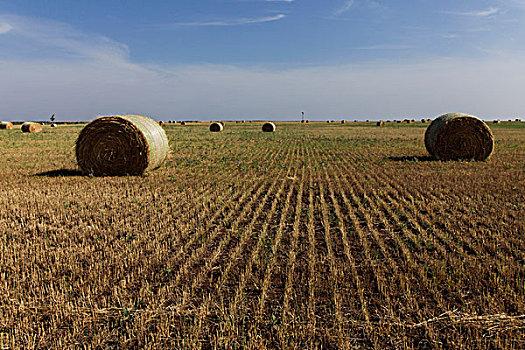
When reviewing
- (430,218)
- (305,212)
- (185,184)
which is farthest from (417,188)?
(185,184)

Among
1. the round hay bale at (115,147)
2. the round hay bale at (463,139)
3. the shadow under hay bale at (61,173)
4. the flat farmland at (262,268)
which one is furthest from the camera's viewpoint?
the round hay bale at (463,139)

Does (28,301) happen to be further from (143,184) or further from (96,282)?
(143,184)

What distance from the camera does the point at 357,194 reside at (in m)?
10.6

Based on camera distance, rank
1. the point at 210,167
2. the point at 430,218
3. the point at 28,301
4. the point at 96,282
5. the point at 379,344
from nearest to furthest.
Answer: the point at 379,344
the point at 28,301
the point at 96,282
the point at 430,218
the point at 210,167

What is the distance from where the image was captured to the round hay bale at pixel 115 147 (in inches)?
530

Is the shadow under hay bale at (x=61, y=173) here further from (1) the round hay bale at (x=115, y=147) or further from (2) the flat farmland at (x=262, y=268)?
(2) the flat farmland at (x=262, y=268)

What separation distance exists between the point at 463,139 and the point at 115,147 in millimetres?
15583

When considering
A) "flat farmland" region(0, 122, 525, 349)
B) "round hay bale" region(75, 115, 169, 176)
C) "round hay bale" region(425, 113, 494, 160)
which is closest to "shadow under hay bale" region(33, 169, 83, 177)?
"round hay bale" region(75, 115, 169, 176)

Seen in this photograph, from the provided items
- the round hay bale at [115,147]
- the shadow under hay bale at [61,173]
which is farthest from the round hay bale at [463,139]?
the shadow under hay bale at [61,173]

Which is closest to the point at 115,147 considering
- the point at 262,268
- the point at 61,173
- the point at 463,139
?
the point at 61,173

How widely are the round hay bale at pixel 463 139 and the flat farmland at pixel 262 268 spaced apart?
23.6 ft

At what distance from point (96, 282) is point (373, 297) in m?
3.73

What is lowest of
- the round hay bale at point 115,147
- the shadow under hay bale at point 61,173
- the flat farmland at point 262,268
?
the flat farmland at point 262,268

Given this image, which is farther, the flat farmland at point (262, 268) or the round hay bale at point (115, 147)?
the round hay bale at point (115, 147)
